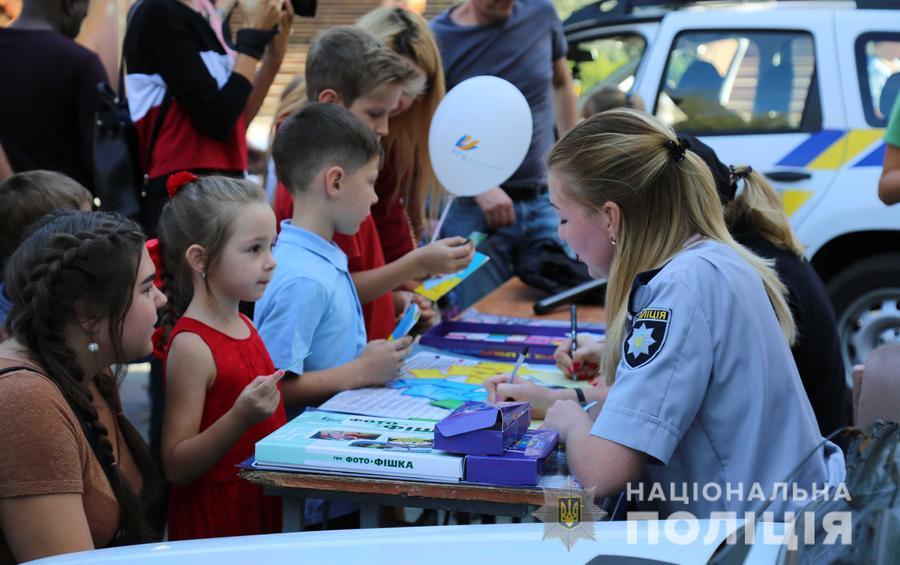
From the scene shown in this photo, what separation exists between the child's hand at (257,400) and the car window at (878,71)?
423cm

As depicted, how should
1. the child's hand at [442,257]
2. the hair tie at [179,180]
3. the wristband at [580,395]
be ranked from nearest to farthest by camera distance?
the wristband at [580,395] < the hair tie at [179,180] < the child's hand at [442,257]

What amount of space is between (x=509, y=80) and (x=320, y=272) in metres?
2.35

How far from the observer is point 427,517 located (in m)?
3.96

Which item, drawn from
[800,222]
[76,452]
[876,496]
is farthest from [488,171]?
[800,222]

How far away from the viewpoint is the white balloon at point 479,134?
3398 mm

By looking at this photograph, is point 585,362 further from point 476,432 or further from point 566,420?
point 476,432

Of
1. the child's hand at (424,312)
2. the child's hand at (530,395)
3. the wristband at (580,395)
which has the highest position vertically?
the child's hand at (530,395)

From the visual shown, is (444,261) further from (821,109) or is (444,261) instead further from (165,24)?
(821,109)

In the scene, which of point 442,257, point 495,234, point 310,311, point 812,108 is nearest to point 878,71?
point 812,108

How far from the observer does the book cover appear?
2104mm

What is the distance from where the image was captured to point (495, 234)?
470 cm

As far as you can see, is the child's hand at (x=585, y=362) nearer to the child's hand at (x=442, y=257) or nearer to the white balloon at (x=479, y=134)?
the child's hand at (x=442, y=257)

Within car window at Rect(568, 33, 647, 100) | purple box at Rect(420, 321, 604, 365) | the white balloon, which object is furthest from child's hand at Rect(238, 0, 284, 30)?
car window at Rect(568, 33, 647, 100)
